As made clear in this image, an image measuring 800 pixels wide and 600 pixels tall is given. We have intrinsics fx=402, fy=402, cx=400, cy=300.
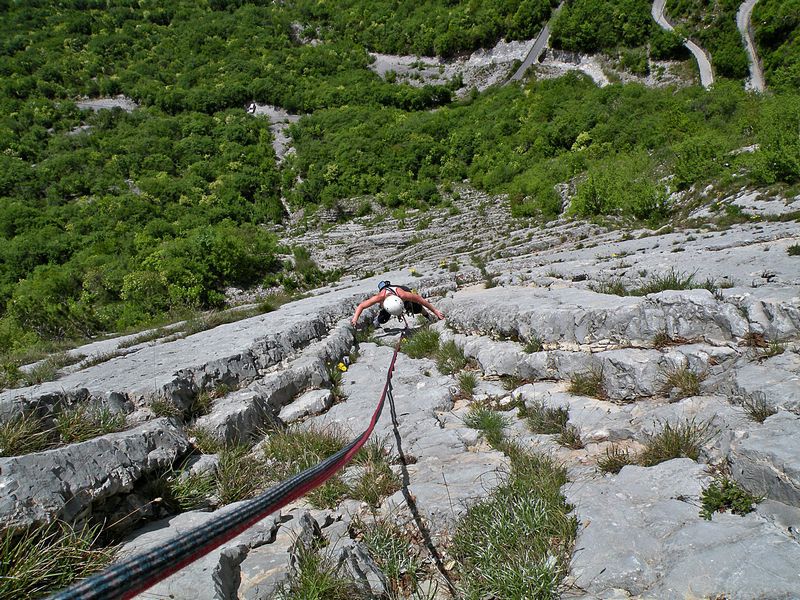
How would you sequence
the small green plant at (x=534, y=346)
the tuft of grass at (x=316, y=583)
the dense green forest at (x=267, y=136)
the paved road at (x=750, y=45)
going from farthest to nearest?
the paved road at (x=750, y=45), the dense green forest at (x=267, y=136), the small green plant at (x=534, y=346), the tuft of grass at (x=316, y=583)

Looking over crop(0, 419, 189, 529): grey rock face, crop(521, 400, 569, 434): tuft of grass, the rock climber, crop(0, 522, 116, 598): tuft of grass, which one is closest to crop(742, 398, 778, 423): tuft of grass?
crop(521, 400, 569, 434): tuft of grass

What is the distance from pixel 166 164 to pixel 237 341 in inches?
1805

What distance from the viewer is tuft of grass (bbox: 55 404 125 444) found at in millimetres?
3805

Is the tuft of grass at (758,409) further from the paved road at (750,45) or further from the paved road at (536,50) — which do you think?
the paved road at (536,50)

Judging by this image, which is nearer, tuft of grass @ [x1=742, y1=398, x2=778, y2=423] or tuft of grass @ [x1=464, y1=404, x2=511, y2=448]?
tuft of grass @ [x1=742, y1=398, x2=778, y2=423]

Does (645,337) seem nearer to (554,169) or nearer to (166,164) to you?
(554,169)

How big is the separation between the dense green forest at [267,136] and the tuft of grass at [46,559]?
1343 cm

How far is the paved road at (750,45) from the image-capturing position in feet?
138

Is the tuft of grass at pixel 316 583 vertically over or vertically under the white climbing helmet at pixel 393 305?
under

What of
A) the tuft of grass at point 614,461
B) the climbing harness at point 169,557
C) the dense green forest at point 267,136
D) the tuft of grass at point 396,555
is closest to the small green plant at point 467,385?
the tuft of grass at point 614,461

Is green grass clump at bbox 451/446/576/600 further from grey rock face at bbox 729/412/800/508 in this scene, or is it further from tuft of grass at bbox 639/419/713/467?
grey rock face at bbox 729/412/800/508

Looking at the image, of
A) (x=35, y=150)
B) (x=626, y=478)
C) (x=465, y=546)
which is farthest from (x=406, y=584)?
(x=35, y=150)

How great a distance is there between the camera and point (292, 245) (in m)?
29.3

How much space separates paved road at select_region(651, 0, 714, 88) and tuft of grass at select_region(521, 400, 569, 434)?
171ft
